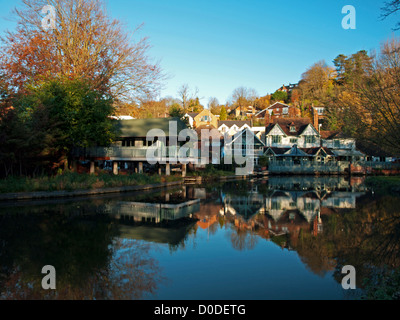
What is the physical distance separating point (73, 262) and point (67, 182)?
14.5 m

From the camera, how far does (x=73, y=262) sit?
7.90m

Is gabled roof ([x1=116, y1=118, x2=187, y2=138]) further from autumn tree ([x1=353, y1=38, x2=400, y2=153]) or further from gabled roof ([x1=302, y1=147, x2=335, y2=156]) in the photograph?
gabled roof ([x1=302, y1=147, x2=335, y2=156])

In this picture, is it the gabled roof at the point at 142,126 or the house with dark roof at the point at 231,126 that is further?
the house with dark roof at the point at 231,126

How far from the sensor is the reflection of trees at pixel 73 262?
6281 mm

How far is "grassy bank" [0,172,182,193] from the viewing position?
752 inches

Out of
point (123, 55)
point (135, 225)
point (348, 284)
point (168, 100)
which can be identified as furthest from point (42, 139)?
point (168, 100)

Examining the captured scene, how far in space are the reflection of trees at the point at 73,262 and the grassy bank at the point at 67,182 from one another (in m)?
7.50

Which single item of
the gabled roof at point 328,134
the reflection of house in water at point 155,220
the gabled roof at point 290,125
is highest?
the gabled roof at point 290,125

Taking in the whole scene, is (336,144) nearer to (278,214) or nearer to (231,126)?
(231,126)

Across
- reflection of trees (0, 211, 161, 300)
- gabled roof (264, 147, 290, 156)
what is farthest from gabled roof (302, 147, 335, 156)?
reflection of trees (0, 211, 161, 300)

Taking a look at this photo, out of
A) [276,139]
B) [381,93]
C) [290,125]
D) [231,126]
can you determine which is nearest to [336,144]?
[290,125]

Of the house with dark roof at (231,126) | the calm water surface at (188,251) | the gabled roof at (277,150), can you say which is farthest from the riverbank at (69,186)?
the house with dark roof at (231,126)

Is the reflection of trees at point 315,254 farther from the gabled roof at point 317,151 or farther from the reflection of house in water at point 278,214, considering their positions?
the gabled roof at point 317,151
